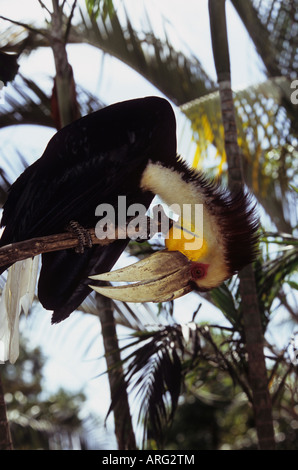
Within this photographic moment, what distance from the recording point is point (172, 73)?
575 cm

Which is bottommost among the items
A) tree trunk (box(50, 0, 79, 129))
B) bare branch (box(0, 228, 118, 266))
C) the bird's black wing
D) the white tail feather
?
the white tail feather

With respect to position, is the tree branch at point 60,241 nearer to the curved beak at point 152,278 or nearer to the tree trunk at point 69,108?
the curved beak at point 152,278

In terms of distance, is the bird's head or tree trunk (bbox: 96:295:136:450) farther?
tree trunk (bbox: 96:295:136:450)

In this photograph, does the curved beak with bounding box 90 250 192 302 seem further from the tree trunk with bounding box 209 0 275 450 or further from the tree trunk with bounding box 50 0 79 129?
the tree trunk with bounding box 50 0 79 129

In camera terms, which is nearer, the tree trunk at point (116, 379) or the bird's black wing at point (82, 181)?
the bird's black wing at point (82, 181)

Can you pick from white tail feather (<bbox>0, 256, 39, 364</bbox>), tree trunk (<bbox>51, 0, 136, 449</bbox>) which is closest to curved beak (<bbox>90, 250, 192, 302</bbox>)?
white tail feather (<bbox>0, 256, 39, 364</bbox>)

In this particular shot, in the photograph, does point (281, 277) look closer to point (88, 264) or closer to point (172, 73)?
point (88, 264)

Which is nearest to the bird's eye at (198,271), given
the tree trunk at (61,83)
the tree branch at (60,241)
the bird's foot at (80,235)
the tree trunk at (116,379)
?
the tree branch at (60,241)

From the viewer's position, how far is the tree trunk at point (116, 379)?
3675 millimetres

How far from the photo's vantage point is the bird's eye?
308cm

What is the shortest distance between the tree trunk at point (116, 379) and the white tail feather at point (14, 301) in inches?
23.9

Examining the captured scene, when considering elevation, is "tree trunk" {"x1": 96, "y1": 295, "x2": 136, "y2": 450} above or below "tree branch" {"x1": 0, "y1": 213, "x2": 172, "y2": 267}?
below

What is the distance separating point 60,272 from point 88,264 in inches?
6.4

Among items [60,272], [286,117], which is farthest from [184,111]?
[60,272]
